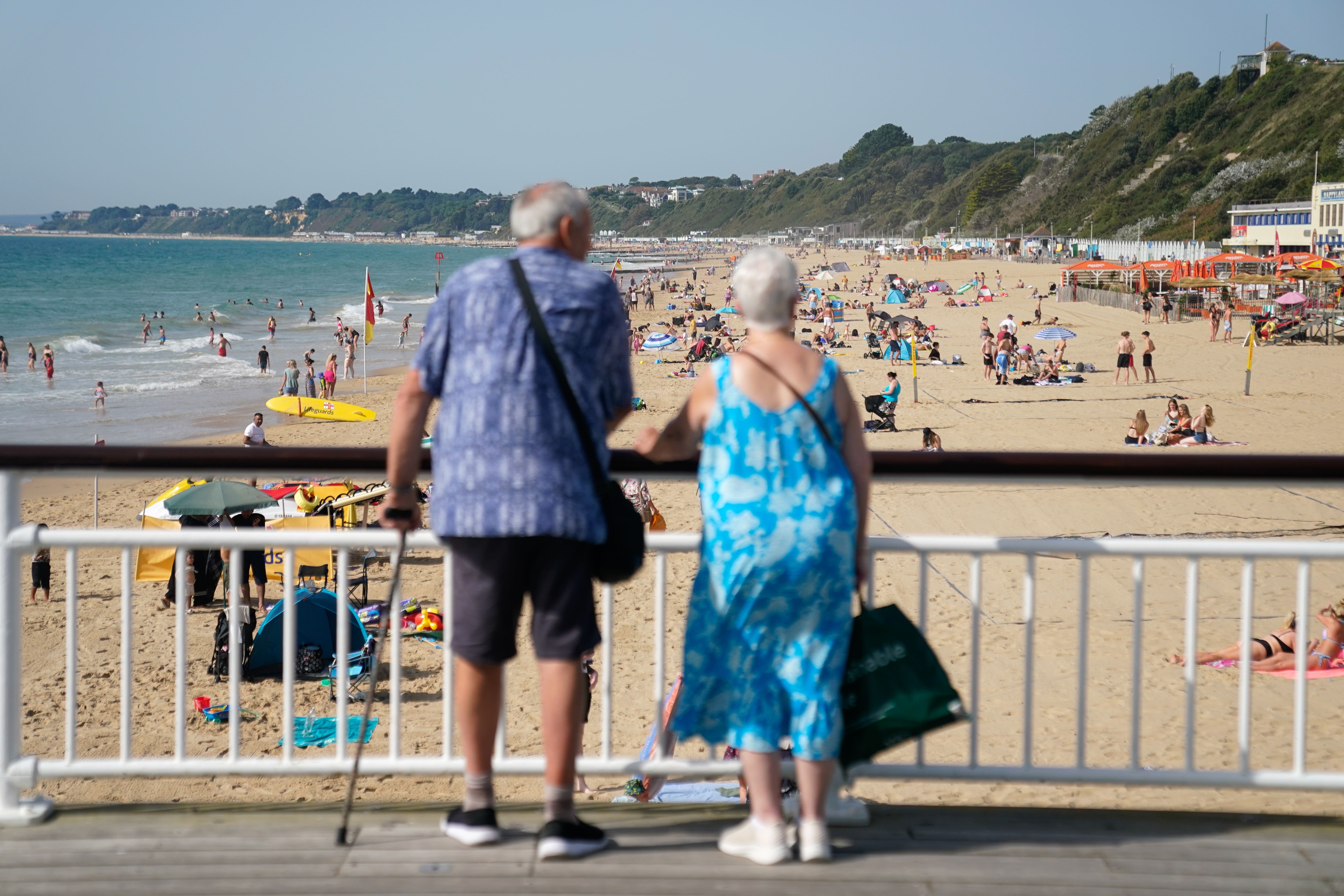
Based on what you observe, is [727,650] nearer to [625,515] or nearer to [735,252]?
[625,515]

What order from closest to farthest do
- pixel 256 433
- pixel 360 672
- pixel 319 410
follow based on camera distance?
1. pixel 360 672
2. pixel 256 433
3. pixel 319 410

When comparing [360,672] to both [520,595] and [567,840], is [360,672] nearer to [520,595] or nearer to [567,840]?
[567,840]

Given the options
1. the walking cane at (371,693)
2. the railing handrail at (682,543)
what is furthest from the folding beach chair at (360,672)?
the walking cane at (371,693)

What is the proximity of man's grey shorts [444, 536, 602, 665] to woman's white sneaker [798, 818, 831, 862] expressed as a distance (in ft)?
2.08

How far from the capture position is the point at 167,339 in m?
46.1

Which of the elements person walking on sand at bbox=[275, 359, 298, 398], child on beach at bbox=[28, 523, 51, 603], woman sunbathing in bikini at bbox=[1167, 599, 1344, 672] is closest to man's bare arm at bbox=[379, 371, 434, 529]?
Answer: woman sunbathing in bikini at bbox=[1167, 599, 1344, 672]

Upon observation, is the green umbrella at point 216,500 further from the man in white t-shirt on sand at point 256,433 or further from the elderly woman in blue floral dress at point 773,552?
the elderly woman in blue floral dress at point 773,552

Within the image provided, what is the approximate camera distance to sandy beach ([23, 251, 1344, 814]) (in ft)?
21.1

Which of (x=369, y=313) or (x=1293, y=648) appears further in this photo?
(x=369, y=313)

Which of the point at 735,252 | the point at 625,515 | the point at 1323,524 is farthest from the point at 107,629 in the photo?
the point at 735,252

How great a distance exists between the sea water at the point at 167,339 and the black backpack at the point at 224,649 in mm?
5343

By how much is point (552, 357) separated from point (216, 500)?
7.32 meters

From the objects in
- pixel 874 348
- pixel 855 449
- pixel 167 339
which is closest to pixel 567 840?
pixel 855 449

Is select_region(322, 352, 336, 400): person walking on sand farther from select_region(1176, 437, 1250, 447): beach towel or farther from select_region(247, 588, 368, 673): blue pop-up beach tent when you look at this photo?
select_region(247, 588, 368, 673): blue pop-up beach tent
